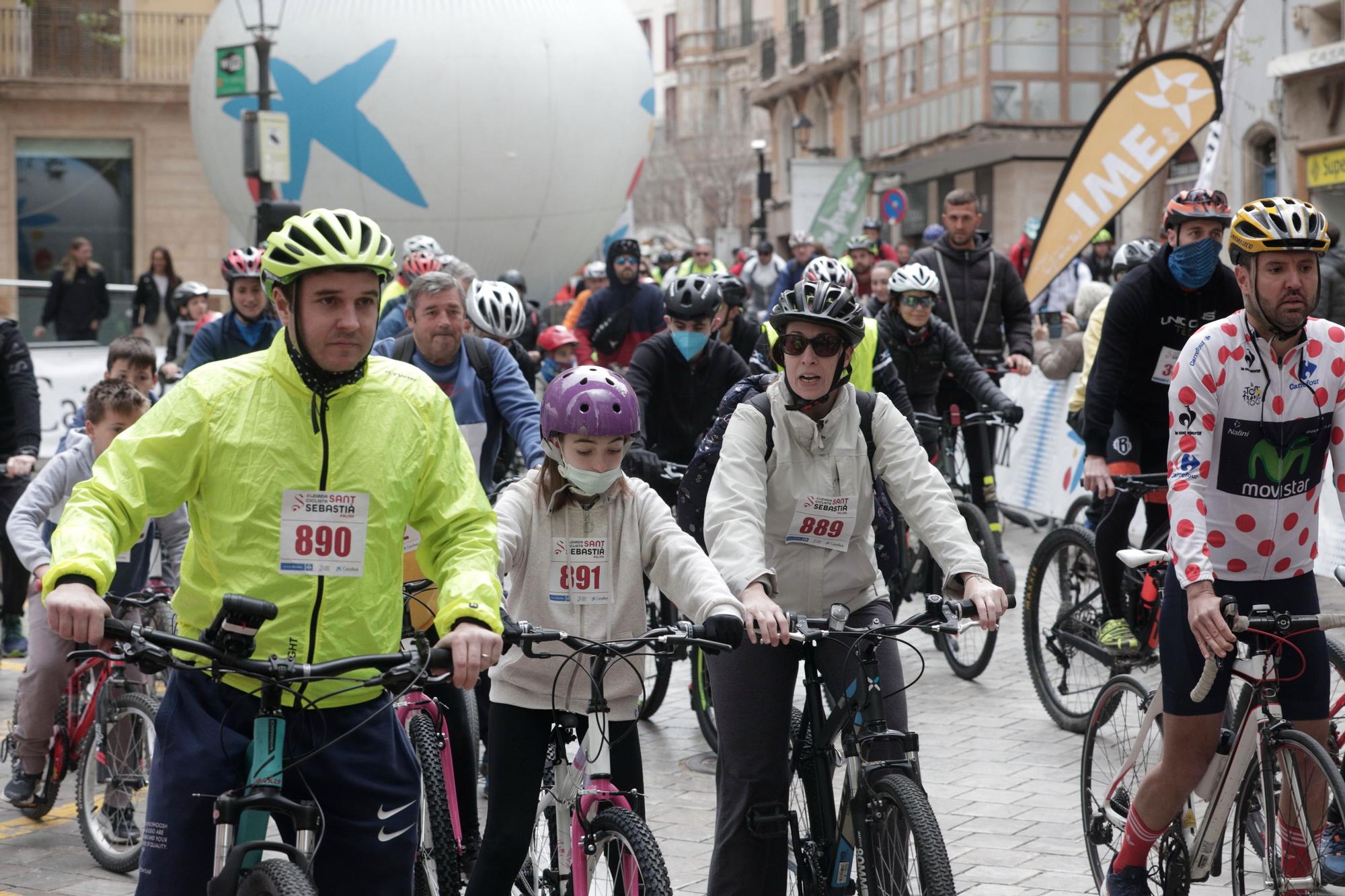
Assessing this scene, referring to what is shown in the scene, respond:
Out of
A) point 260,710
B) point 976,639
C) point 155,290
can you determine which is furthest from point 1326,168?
point 260,710

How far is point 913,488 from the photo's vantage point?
189 inches

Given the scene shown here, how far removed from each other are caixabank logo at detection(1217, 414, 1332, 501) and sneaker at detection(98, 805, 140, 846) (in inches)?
163

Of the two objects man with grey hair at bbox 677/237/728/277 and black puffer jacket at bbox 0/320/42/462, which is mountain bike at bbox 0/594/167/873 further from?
man with grey hair at bbox 677/237/728/277

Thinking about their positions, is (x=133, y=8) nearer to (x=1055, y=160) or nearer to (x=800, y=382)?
(x=1055, y=160)

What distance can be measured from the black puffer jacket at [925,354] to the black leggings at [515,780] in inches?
210

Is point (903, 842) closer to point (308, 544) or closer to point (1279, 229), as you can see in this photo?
point (308, 544)

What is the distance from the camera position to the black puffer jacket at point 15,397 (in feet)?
29.9

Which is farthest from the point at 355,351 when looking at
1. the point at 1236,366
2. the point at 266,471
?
the point at 1236,366

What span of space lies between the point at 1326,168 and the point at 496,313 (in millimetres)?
19256

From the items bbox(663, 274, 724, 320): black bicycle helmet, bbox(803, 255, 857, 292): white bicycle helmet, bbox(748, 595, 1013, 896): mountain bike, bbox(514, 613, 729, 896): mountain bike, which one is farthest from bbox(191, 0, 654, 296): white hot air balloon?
bbox(748, 595, 1013, 896): mountain bike

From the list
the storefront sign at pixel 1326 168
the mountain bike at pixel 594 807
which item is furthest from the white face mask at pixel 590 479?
the storefront sign at pixel 1326 168

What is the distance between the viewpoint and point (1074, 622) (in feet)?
25.4

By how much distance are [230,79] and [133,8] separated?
2165 cm

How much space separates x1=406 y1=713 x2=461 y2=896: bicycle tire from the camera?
5.37 metres
